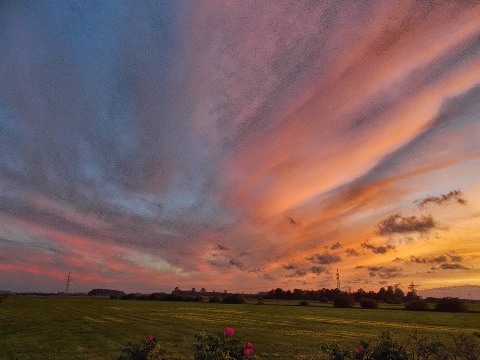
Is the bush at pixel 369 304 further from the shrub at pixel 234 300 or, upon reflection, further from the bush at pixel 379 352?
the bush at pixel 379 352

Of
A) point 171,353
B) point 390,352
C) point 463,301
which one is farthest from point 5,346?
point 463,301

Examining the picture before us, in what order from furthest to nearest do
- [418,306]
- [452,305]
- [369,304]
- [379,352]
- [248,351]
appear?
[369,304] → [418,306] → [452,305] → [379,352] → [248,351]

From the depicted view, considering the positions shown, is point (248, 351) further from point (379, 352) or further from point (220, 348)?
point (379, 352)

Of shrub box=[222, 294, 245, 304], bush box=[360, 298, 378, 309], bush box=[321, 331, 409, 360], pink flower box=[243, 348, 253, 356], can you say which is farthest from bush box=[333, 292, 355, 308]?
pink flower box=[243, 348, 253, 356]

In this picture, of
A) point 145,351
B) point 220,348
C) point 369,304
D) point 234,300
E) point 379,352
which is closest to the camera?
point 220,348

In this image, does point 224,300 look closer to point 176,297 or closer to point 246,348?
point 176,297

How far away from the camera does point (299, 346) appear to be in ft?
92.7

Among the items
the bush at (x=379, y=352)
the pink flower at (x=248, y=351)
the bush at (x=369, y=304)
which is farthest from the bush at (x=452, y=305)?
the pink flower at (x=248, y=351)

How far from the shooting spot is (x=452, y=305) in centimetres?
10081

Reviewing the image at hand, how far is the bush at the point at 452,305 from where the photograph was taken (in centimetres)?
9992

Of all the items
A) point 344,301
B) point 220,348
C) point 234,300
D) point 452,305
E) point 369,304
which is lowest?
point 220,348

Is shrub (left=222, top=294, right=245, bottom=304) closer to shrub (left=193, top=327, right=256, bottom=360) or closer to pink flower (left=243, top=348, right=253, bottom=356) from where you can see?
shrub (left=193, top=327, right=256, bottom=360)

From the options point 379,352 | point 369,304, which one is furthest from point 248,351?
point 369,304

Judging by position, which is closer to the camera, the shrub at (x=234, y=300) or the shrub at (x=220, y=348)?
the shrub at (x=220, y=348)
